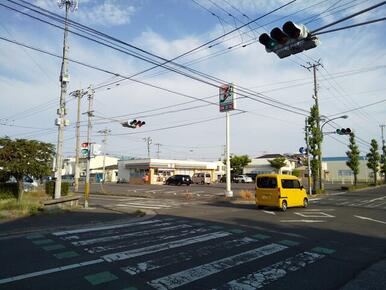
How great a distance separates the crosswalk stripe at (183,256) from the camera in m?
6.87

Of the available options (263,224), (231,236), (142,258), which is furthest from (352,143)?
(142,258)

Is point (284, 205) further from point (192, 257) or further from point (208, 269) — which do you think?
point (208, 269)

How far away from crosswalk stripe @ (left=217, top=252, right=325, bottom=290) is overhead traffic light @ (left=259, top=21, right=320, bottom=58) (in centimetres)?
477

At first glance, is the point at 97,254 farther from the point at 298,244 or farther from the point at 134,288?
the point at 298,244

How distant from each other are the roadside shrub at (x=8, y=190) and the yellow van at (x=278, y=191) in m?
15.3

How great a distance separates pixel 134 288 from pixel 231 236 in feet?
17.6

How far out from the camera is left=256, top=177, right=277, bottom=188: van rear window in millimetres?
19305

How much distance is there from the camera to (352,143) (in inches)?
1984

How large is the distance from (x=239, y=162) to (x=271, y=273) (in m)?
72.6

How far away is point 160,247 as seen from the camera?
8875mm

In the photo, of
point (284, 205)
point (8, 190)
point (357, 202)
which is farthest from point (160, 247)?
point (357, 202)

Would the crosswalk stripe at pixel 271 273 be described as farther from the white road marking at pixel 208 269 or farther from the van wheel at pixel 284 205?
the van wheel at pixel 284 205

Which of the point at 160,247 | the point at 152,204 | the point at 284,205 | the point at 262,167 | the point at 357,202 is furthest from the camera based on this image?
the point at 262,167

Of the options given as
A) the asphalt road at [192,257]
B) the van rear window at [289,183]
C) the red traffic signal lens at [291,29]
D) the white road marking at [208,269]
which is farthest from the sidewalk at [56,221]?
the red traffic signal lens at [291,29]
